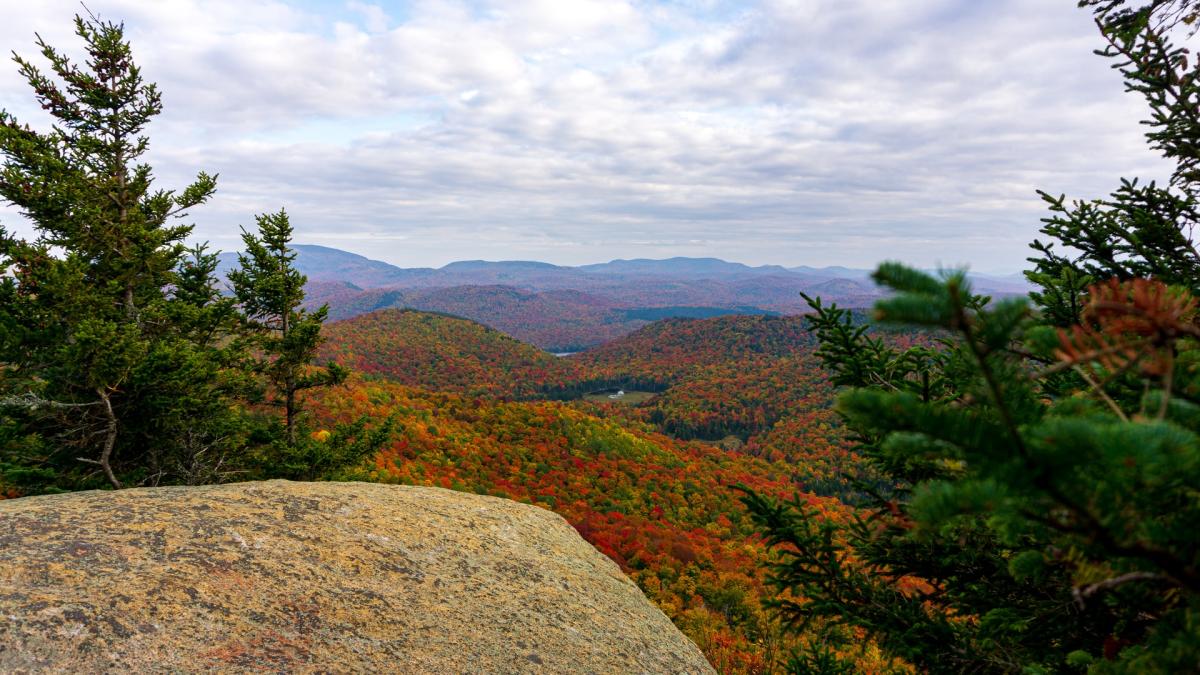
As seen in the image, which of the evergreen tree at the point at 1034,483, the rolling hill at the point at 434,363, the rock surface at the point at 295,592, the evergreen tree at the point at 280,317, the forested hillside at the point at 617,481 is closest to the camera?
the evergreen tree at the point at 1034,483

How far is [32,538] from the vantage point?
528cm

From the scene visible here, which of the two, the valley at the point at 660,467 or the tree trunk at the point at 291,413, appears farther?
the valley at the point at 660,467

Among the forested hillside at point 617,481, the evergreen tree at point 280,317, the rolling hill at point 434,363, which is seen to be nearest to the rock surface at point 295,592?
the forested hillside at point 617,481

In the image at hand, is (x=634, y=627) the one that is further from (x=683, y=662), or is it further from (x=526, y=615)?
(x=526, y=615)

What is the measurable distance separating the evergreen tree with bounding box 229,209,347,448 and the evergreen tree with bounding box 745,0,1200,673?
14.4m

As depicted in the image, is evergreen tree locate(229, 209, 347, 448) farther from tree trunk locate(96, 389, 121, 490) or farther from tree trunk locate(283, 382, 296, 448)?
tree trunk locate(96, 389, 121, 490)

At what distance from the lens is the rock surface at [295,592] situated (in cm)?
441

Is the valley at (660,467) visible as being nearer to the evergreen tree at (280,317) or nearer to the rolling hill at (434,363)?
the rolling hill at (434,363)

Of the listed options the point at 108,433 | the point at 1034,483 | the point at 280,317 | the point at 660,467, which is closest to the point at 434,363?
the point at 660,467

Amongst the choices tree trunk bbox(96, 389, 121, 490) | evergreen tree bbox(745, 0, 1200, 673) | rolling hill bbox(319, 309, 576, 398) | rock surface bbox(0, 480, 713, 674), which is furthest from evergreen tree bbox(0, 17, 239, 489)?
rolling hill bbox(319, 309, 576, 398)

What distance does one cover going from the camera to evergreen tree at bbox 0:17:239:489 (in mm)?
10461

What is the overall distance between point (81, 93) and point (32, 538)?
13.1 metres

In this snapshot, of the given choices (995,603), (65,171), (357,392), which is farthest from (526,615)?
(357,392)

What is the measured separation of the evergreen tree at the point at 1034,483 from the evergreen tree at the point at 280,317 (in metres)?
14.4
